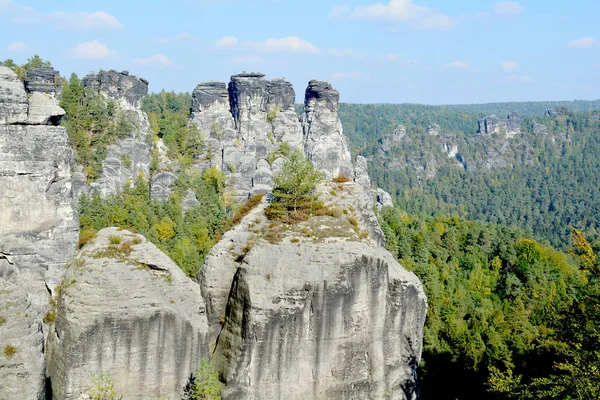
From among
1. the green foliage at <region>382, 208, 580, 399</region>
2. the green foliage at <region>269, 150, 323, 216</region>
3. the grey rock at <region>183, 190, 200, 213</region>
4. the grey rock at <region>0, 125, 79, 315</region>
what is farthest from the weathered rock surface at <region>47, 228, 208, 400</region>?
the grey rock at <region>183, 190, 200, 213</region>

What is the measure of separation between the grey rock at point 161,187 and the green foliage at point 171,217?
696 mm

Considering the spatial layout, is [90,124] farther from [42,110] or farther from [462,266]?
[462,266]

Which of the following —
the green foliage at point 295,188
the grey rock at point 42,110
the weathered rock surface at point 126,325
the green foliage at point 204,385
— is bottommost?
the green foliage at point 204,385

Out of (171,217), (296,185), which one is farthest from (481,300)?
(296,185)

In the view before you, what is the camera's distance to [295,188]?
1872 cm

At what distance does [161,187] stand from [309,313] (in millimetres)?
46901

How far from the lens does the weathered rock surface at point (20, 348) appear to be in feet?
41.9

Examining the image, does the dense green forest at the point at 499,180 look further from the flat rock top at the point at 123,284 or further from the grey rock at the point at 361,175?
the flat rock top at the point at 123,284

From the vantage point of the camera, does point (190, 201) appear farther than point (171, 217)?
Yes

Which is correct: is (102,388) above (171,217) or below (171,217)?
above

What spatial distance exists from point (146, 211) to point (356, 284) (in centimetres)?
4156

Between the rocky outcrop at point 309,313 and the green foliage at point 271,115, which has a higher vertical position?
the green foliage at point 271,115

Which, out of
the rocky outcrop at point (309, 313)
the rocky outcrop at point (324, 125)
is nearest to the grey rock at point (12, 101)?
the rocky outcrop at point (309, 313)

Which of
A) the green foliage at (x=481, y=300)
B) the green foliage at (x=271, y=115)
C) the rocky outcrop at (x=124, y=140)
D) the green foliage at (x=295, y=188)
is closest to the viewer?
the green foliage at (x=295, y=188)
